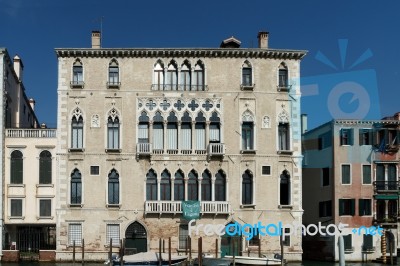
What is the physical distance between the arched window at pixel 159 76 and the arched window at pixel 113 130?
2550 mm

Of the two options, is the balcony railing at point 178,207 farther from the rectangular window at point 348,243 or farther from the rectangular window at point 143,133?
the rectangular window at point 348,243

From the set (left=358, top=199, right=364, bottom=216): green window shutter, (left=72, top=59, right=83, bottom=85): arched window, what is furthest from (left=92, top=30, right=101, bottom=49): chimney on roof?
(left=358, top=199, right=364, bottom=216): green window shutter

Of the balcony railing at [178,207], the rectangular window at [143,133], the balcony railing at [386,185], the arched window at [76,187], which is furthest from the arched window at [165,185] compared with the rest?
the balcony railing at [386,185]

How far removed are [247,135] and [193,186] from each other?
379 cm

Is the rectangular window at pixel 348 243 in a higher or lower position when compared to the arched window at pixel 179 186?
lower

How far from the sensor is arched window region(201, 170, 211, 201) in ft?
109

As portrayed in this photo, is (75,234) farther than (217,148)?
No

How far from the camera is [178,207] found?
3266 centimetres

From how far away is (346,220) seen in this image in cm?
3491

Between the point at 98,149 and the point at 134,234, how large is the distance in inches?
182

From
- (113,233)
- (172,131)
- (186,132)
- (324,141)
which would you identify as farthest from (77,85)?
(324,141)

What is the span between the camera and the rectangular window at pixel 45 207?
3303 centimetres

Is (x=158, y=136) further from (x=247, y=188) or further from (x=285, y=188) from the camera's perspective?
(x=285, y=188)

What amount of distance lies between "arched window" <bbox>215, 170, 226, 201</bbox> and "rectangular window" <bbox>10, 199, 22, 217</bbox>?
990 cm
